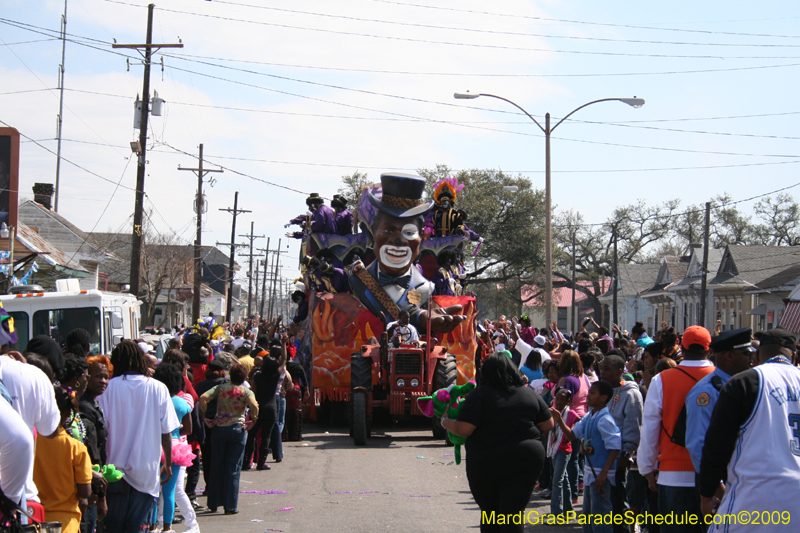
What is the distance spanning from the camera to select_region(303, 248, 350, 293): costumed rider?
17.0 m

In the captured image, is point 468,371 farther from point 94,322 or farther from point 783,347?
point 783,347

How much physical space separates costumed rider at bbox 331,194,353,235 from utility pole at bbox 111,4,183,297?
624 cm

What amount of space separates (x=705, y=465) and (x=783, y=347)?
87cm

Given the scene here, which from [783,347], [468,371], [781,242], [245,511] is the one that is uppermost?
[781,242]

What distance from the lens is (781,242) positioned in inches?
2287

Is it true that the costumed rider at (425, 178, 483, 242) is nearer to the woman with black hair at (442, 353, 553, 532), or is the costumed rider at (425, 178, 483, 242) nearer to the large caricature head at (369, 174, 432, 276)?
the large caricature head at (369, 174, 432, 276)

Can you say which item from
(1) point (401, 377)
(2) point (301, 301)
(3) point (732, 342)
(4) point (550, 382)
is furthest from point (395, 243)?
(3) point (732, 342)

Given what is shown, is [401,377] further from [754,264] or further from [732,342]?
[754,264]

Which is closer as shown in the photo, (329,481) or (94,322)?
(329,481)

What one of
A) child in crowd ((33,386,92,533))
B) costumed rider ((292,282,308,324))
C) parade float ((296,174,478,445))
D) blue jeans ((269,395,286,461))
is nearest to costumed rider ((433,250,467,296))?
parade float ((296,174,478,445))

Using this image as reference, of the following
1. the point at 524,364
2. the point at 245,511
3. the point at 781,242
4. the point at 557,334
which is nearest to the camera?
the point at 245,511

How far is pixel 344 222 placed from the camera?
18.6m

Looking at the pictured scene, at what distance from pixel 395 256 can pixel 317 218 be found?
8.49 ft

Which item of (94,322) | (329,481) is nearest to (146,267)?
(94,322)
